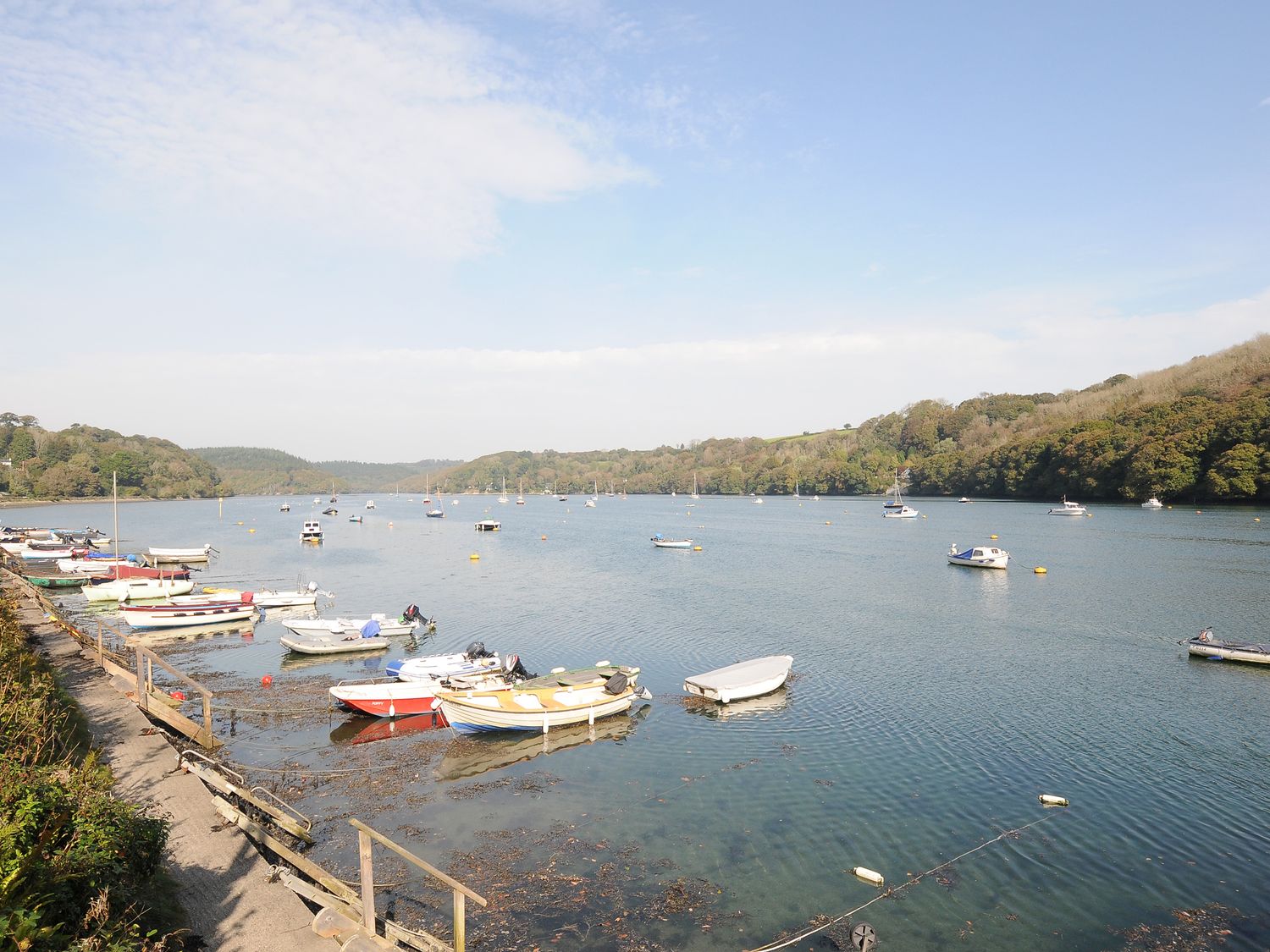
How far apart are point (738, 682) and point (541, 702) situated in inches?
320

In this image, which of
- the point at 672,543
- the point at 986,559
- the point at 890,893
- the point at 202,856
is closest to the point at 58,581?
the point at 202,856

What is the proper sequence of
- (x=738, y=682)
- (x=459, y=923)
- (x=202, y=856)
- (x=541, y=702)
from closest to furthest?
(x=459, y=923)
(x=202, y=856)
(x=541, y=702)
(x=738, y=682)

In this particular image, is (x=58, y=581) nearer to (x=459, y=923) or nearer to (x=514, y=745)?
(x=514, y=745)

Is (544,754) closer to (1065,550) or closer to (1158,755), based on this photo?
(1158,755)

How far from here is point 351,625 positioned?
126ft

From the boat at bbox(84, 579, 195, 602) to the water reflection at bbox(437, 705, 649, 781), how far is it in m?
36.7

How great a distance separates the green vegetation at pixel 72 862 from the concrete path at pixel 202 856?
2.84 feet

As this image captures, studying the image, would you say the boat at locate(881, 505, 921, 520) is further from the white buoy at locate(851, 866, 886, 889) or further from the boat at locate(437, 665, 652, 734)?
the white buoy at locate(851, 866, 886, 889)

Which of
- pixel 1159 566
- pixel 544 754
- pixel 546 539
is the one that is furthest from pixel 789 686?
pixel 546 539

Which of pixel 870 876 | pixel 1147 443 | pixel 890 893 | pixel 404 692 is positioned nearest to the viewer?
pixel 890 893

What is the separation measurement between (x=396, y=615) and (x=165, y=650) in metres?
12.7

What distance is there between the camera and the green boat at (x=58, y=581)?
185 feet

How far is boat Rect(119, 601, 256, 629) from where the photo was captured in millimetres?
41625

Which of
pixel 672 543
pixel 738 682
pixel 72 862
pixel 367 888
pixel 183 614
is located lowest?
pixel 672 543
